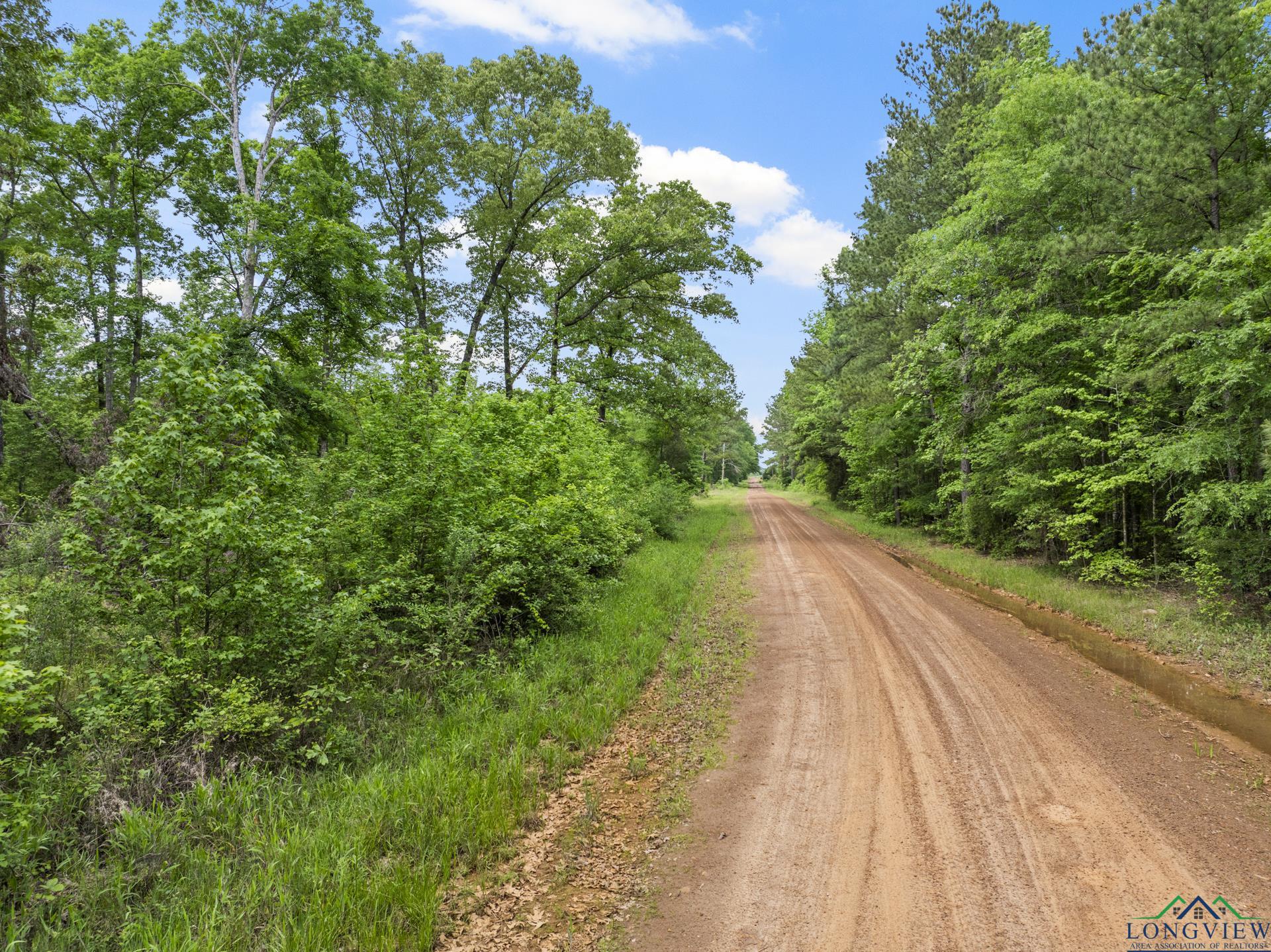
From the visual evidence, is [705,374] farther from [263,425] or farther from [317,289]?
[263,425]

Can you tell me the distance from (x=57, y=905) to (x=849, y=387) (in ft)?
81.0

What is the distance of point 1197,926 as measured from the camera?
3.10 metres

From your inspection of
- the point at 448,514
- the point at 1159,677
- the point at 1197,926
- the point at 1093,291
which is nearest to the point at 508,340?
the point at 448,514

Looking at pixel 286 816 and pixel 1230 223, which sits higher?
pixel 1230 223

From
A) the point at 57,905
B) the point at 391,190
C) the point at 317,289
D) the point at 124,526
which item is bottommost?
the point at 57,905

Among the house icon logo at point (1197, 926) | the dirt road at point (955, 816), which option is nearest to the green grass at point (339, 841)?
the dirt road at point (955, 816)

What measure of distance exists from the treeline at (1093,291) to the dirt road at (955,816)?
509 cm

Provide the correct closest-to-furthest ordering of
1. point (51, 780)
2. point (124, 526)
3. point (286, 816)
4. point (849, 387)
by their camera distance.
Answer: point (51, 780) → point (286, 816) → point (124, 526) → point (849, 387)

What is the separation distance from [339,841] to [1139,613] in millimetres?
11764

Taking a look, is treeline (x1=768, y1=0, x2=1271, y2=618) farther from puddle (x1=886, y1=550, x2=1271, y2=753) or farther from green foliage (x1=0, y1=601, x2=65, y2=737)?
green foliage (x1=0, y1=601, x2=65, y2=737)

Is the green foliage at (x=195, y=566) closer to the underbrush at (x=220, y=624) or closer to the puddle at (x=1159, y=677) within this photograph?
the underbrush at (x=220, y=624)

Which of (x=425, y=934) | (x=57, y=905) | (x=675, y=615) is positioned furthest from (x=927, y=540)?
(x=57, y=905)

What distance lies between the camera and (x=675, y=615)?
10.1m

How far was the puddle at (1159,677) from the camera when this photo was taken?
18.5 feet
